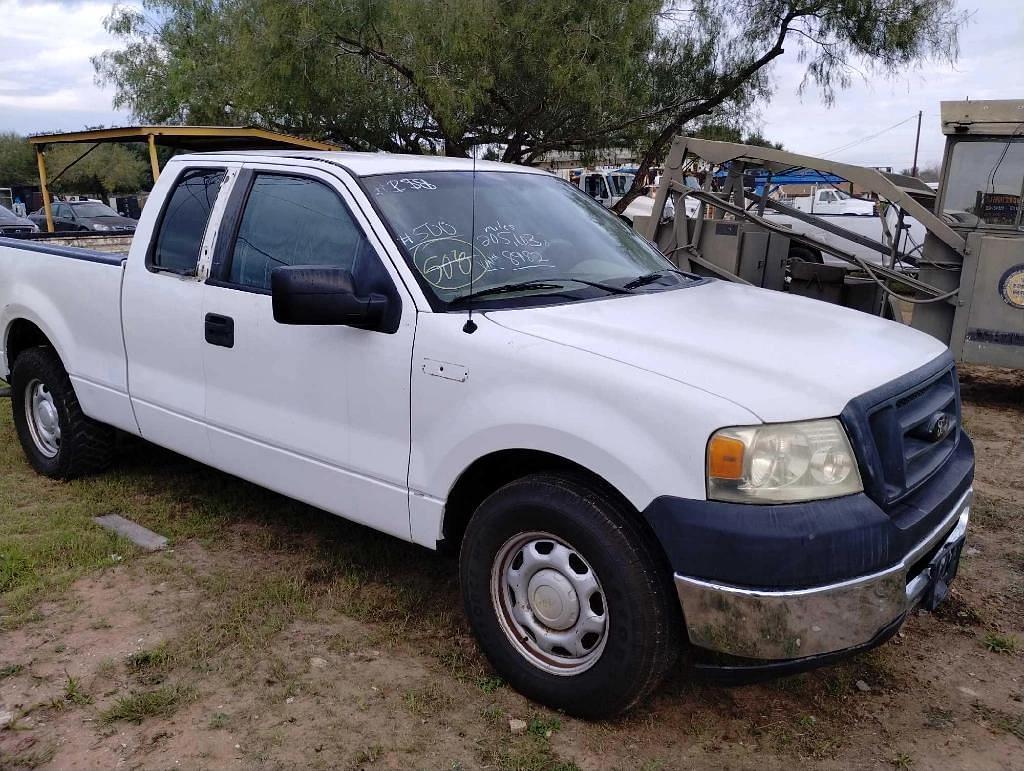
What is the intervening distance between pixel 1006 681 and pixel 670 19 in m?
13.9

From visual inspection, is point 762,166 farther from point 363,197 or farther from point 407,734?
point 407,734

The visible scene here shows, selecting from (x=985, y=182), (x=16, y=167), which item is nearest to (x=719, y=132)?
(x=985, y=182)

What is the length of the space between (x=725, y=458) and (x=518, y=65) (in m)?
12.8

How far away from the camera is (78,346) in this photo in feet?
16.0

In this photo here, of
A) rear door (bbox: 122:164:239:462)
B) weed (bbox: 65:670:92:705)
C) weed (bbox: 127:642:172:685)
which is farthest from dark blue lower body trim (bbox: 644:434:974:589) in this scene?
rear door (bbox: 122:164:239:462)

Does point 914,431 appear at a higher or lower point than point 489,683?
higher

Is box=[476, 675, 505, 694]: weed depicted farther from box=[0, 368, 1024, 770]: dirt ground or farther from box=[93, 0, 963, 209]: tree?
box=[93, 0, 963, 209]: tree

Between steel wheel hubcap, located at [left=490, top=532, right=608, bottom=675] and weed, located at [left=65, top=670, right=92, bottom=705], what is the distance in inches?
58.4

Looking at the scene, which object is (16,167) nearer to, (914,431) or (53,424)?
(53,424)

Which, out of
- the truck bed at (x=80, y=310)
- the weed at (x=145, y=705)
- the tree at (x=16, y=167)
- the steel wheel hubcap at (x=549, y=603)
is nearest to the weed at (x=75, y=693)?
the weed at (x=145, y=705)

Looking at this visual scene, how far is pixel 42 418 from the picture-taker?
5.40 metres

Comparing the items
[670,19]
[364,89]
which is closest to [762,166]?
[670,19]

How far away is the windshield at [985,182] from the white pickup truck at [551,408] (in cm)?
567

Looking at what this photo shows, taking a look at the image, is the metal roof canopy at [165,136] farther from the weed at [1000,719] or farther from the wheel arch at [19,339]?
the weed at [1000,719]
